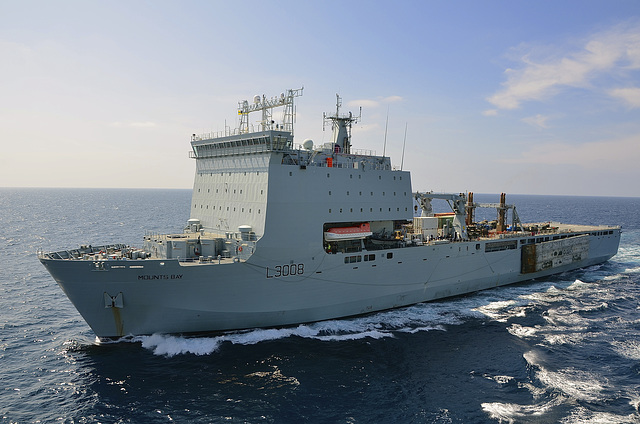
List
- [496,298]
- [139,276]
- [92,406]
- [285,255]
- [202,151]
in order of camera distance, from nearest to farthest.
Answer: [92,406] → [139,276] → [285,255] → [202,151] → [496,298]

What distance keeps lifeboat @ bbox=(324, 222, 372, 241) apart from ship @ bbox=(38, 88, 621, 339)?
0.21 ft

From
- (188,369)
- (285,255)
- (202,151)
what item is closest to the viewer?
(188,369)

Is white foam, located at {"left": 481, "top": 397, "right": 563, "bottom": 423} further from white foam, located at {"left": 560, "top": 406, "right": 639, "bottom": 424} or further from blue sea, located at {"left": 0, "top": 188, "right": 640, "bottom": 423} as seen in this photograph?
white foam, located at {"left": 560, "top": 406, "right": 639, "bottom": 424}

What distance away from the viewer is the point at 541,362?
1692 cm

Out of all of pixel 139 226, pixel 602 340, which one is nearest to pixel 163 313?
pixel 602 340

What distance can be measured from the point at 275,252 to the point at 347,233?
14.2ft

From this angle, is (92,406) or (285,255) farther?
(285,255)

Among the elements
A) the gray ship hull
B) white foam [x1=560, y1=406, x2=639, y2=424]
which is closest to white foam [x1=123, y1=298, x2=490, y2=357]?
the gray ship hull

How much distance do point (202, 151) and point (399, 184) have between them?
39.7 ft

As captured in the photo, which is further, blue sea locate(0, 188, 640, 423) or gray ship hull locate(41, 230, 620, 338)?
gray ship hull locate(41, 230, 620, 338)

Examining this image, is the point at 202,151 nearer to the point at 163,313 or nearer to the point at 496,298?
the point at 163,313

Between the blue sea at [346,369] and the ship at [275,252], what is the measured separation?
3.88ft

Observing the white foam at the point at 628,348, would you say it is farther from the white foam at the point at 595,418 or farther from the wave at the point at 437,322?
the white foam at the point at 595,418

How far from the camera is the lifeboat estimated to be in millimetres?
20969
